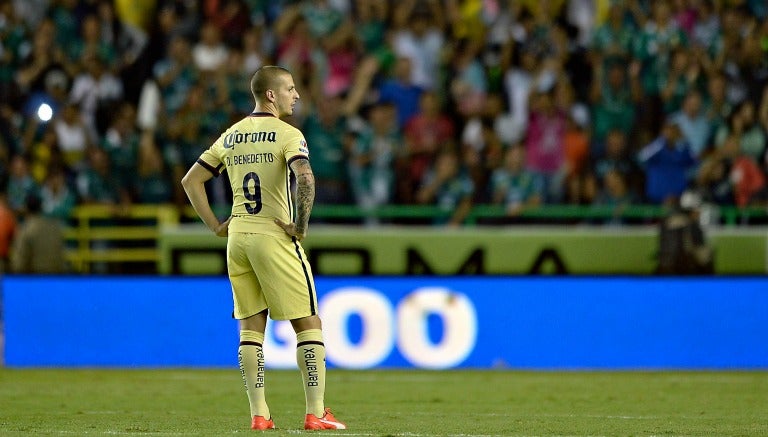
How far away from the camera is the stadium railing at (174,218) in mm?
16891

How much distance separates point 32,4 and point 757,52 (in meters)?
9.28

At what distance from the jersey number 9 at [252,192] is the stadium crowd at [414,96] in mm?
8224

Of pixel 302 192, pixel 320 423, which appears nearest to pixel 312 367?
pixel 320 423

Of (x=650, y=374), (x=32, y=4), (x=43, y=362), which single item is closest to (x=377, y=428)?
(x=650, y=374)

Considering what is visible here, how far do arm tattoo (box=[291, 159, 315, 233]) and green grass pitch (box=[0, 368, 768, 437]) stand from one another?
125cm

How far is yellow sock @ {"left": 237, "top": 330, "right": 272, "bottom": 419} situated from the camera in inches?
345

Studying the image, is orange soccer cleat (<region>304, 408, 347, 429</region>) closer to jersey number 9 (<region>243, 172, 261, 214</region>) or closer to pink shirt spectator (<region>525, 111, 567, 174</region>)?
jersey number 9 (<region>243, 172, 261, 214</region>)

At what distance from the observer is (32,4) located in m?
19.3

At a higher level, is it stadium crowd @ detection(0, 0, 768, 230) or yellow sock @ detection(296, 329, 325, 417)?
stadium crowd @ detection(0, 0, 768, 230)

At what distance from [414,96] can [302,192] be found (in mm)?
9451

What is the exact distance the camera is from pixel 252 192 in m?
8.70

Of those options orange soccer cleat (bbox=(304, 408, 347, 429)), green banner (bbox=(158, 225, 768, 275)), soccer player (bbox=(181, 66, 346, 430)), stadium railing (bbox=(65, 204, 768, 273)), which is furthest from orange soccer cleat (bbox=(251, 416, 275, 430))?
stadium railing (bbox=(65, 204, 768, 273))

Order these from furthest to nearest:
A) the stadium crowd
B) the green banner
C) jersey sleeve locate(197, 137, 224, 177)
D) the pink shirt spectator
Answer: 1. the pink shirt spectator
2. the stadium crowd
3. the green banner
4. jersey sleeve locate(197, 137, 224, 177)

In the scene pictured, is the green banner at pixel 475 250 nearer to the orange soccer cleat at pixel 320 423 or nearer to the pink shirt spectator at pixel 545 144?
the pink shirt spectator at pixel 545 144
